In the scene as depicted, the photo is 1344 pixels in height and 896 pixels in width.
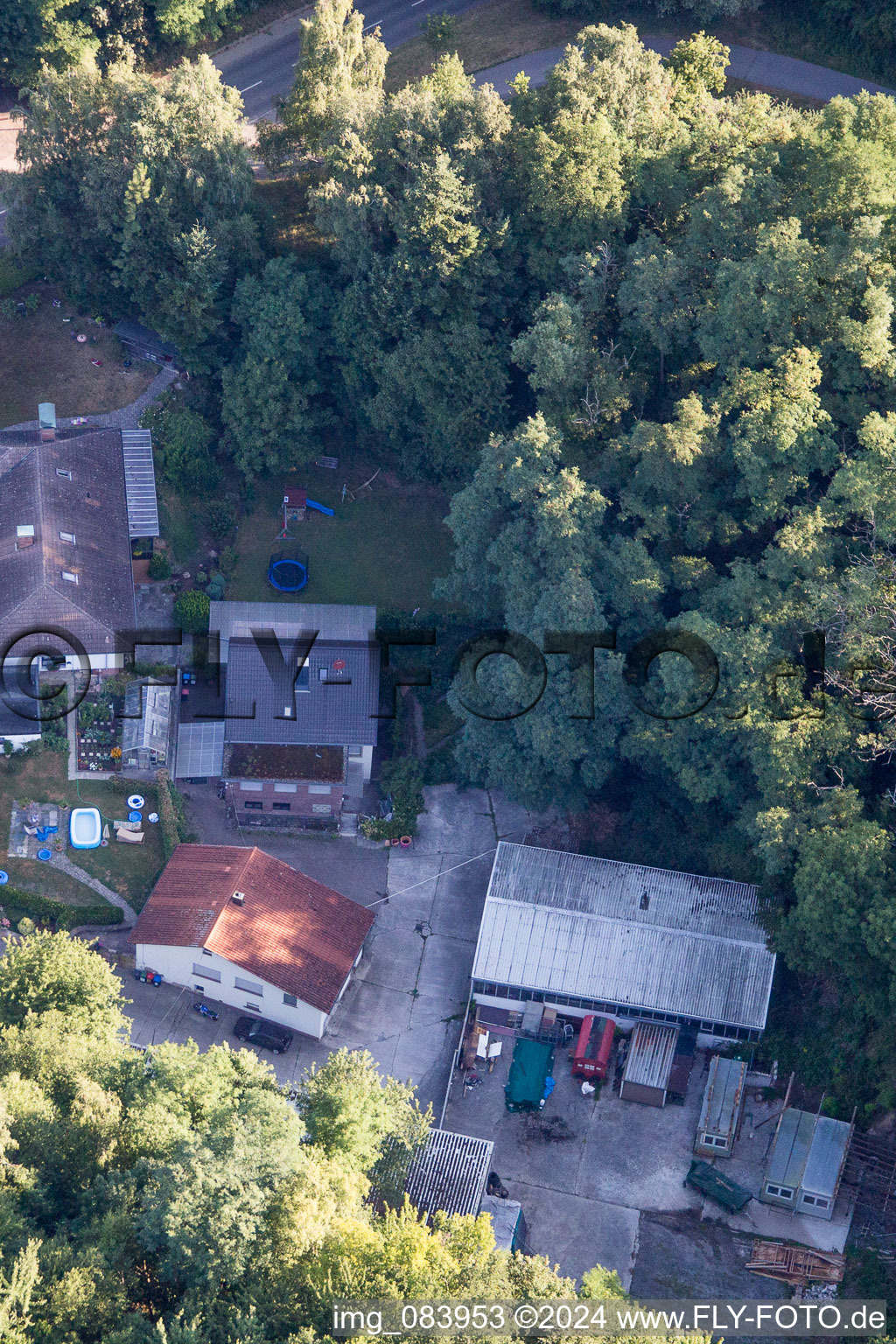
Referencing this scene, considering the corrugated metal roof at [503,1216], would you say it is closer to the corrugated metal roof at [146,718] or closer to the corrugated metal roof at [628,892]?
the corrugated metal roof at [628,892]

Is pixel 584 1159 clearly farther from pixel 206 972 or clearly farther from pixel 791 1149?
pixel 206 972

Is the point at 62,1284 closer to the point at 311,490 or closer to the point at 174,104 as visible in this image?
the point at 311,490

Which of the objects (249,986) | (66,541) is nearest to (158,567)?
(66,541)

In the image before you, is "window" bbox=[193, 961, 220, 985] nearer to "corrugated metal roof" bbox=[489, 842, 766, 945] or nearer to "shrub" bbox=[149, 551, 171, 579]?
"corrugated metal roof" bbox=[489, 842, 766, 945]

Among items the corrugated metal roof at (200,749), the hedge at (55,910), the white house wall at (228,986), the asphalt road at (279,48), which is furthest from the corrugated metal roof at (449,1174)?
the asphalt road at (279,48)

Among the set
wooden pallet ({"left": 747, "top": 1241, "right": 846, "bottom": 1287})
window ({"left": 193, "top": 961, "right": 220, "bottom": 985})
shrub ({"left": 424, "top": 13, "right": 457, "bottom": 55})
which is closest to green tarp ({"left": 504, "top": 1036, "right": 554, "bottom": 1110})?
wooden pallet ({"left": 747, "top": 1241, "right": 846, "bottom": 1287})

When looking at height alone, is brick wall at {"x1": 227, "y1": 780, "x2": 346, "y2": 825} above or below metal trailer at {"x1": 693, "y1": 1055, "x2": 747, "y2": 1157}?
above

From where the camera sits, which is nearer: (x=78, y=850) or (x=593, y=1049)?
(x=593, y=1049)
